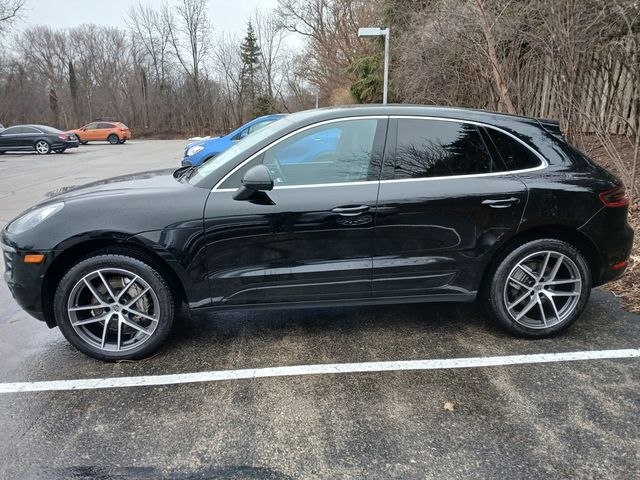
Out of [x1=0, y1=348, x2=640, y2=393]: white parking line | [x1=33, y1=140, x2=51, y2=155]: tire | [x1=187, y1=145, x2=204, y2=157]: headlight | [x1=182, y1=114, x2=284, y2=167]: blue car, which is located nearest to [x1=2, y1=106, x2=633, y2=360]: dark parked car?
[x1=0, y1=348, x2=640, y2=393]: white parking line

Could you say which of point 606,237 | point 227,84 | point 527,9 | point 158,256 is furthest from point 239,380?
point 227,84

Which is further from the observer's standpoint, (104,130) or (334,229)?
(104,130)

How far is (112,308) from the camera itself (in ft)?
10.4

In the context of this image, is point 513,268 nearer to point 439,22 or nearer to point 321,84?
point 439,22

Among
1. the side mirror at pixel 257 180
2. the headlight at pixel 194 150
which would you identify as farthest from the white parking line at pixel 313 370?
the headlight at pixel 194 150

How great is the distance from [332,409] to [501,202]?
186 cm

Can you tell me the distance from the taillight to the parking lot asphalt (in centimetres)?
101

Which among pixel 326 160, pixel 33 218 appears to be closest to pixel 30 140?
pixel 33 218

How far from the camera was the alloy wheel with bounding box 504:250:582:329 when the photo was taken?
3430 millimetres

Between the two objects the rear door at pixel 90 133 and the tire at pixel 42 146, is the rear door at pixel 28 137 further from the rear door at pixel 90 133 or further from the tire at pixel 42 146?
the rear door at pixel 90 133

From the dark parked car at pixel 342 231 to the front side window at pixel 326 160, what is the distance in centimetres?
1

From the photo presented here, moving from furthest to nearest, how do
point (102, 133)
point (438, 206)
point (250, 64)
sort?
point (250, 64), point (102, 133), point (438, 206)

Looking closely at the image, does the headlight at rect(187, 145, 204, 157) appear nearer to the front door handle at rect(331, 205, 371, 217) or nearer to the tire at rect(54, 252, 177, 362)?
the tire at rect(54, 252, 177, 362)

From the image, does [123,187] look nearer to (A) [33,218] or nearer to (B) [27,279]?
(A) [33,218]
